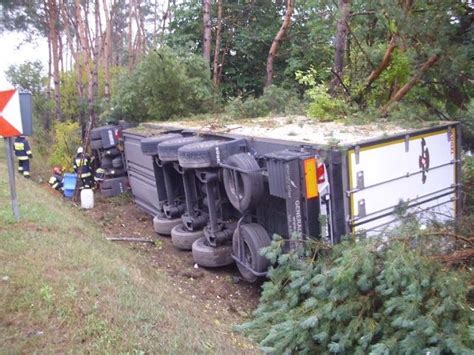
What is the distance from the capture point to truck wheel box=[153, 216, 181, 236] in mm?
6863

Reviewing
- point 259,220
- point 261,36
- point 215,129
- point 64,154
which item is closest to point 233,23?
point 261,36

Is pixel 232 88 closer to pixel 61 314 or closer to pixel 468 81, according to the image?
pixel 468 81

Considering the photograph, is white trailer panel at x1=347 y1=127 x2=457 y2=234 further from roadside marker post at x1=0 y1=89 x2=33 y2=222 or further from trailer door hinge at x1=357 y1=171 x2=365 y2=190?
roadside marker post at x1=0 y1=89 x2=33 y2=222

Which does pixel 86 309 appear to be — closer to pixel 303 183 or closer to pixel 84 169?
pixel 303 183

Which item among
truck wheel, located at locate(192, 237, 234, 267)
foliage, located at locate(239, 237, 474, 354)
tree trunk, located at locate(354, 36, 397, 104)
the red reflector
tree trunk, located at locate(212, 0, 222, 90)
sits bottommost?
truck wheel, located at locate(192, 237, 234, 267)

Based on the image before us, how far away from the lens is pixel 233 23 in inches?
590

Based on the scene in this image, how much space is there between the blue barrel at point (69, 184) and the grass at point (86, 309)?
17.2ft

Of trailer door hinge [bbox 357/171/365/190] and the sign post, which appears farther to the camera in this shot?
the sign post

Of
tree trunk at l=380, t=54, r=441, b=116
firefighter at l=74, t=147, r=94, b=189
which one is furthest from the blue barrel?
tree trunk at l=380, t=54, r=441, b=116

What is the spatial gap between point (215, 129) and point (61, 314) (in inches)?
159

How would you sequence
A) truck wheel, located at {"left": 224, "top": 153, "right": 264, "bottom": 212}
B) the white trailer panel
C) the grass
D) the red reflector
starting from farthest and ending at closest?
truck wheel, located at {"left": 224, "top": 153, "right": 264, "bottom": 212} < the white trailer panel < the red reflector < the grass

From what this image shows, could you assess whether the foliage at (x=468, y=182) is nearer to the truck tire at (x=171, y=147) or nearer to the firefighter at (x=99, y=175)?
the truck tire at (x=171, y=147)

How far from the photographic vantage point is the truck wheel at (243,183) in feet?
15.5

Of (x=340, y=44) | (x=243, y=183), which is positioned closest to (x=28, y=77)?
(x=340, y=44)
